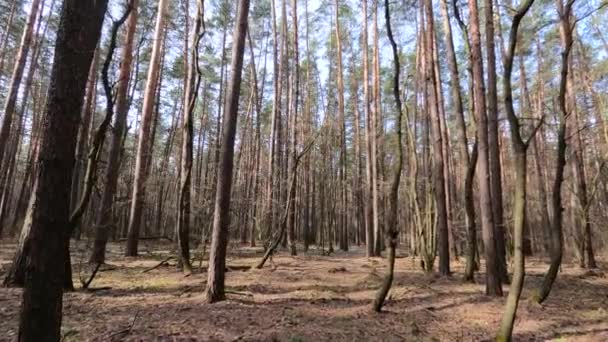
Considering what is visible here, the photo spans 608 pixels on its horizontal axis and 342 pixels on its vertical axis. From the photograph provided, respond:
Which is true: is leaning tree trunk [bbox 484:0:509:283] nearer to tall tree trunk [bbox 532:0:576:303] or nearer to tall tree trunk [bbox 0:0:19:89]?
tall tree trunk [bbox 532:0:576:303]

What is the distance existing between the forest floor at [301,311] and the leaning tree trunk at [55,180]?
38.5 inches

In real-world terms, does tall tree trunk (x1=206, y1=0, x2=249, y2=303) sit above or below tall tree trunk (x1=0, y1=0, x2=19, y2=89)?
below

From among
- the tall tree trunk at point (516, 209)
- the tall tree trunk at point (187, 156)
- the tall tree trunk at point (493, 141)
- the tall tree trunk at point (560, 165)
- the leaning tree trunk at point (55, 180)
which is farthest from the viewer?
the tall tree trunk at point (187, 156)

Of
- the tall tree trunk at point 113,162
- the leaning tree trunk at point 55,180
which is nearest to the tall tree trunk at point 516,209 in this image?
the leaning tree trunk at point 55,180

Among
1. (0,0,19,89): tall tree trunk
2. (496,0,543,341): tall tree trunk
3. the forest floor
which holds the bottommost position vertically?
the forest floor

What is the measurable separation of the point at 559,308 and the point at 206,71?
63.4 feet

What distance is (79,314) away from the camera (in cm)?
412

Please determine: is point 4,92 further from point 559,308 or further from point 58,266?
point 559,308

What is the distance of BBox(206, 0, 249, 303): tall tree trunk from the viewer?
4.84m

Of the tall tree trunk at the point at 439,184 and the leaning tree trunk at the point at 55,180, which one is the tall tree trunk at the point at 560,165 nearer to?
the tall tree trunk at the point at 439,184

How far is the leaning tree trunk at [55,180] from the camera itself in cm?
248

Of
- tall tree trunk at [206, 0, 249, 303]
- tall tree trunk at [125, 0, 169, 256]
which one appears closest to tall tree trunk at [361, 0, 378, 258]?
tall tree trunk at [125, 0, 169, 256]

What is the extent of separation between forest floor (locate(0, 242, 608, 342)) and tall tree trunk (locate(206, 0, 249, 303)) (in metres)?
0.30

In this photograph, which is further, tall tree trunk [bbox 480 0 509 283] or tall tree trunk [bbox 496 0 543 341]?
tall tree trunk [bbox 480 0 509 283]
